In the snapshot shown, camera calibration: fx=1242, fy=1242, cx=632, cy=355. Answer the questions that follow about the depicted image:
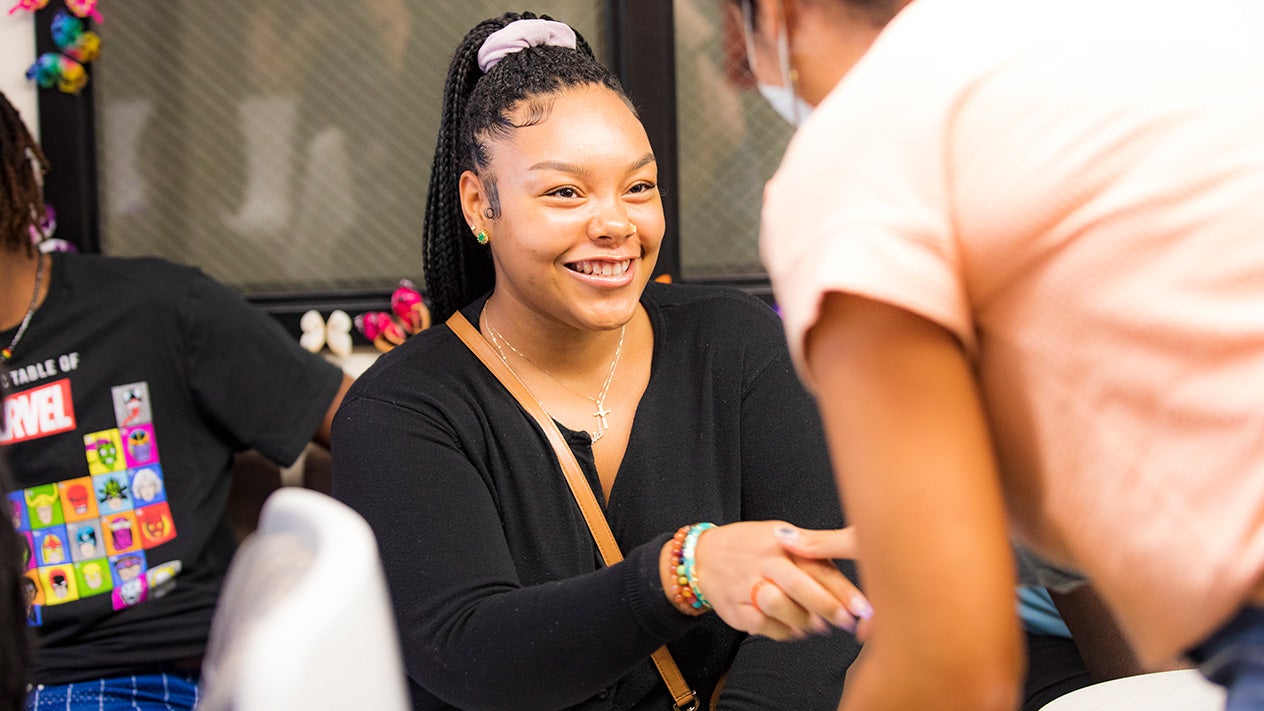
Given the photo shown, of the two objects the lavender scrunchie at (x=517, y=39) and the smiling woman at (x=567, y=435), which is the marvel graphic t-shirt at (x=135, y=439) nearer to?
the smiling woman at (x=567, y=435)

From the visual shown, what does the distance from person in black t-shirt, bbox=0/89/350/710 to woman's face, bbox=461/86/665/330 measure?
2.50 ft

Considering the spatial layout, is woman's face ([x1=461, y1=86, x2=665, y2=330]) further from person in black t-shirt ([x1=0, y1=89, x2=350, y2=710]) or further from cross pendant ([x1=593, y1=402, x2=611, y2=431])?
person in black t-shirt ([x1=0, y1=89, x2=350, y2=710])

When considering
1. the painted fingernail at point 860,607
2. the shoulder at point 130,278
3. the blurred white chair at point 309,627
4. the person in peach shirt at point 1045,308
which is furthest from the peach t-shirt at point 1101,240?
the shoulder at point 130,278

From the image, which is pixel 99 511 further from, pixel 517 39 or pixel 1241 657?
pixel 1241 657

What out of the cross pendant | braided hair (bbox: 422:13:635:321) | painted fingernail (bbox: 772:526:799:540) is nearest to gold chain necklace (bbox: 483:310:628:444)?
the cross pendant

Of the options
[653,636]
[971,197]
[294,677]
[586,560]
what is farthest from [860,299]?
[586,560]

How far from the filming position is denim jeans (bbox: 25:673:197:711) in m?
2.00

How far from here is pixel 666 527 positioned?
1.65 meters

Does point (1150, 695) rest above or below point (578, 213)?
below

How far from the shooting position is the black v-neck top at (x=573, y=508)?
1.37 meters

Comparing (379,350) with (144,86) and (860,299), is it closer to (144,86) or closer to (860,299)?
(144,86)

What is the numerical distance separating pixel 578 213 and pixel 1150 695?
3.07ft

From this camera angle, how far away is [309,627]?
576 millimetres

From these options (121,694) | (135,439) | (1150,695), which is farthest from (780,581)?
(135,439)
